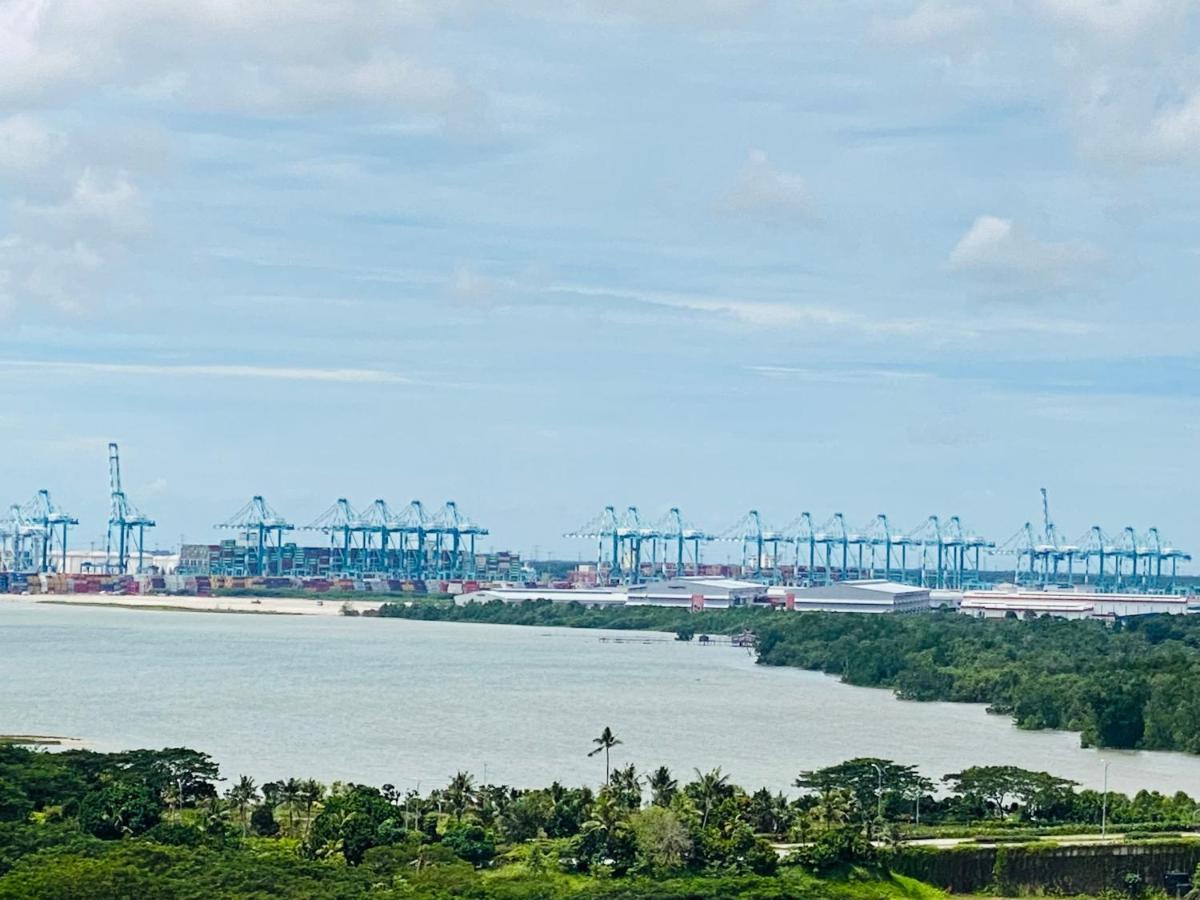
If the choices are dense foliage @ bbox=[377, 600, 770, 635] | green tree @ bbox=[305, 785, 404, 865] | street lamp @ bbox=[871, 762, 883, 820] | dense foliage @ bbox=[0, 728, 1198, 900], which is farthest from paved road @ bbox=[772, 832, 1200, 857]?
dense foliage @ bbox=[377, 600, 770, 635]

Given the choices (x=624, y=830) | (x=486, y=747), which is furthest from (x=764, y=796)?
(x=486, y=747)

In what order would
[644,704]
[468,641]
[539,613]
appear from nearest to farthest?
1. [644,704]
2. [468,641]
3. [539,613]

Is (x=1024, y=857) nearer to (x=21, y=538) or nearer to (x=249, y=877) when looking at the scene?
(x=249, y=877)

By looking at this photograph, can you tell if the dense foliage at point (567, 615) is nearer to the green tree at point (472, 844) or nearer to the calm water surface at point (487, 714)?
the calm water surface at point (487, 714)

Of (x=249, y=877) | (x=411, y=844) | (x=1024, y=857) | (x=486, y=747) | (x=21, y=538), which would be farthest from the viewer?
(x=21, y=538)

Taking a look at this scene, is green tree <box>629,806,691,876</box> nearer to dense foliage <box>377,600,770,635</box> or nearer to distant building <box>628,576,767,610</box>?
dense foliage <box>377,600,770,635</box>

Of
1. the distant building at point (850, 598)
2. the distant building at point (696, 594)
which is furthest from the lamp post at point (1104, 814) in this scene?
the distant building at point (696, 594)
